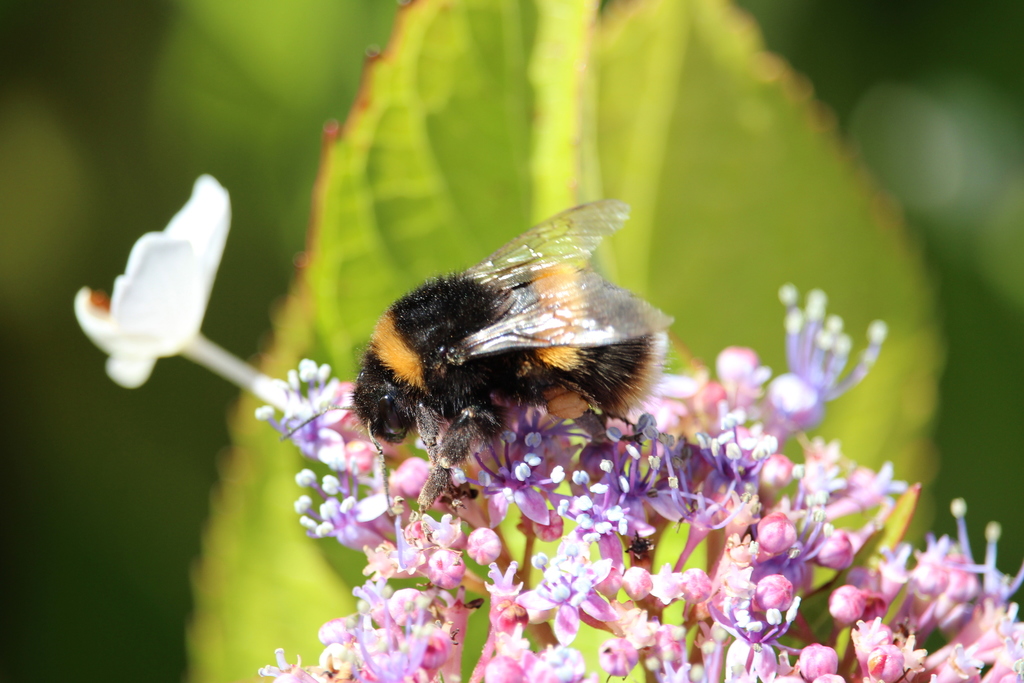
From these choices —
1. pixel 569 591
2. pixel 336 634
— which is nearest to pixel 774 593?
pixel 569 591

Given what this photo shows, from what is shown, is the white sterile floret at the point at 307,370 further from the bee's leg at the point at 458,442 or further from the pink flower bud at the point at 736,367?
the pink flower bud at the point at 736,367

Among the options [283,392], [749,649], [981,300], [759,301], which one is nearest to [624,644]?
[749,649]

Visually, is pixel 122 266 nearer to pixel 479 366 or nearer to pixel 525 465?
pixel 479 366

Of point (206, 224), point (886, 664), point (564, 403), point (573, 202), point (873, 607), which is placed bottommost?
point (886, 664)

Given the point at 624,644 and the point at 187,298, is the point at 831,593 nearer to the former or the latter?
the point at 624,644

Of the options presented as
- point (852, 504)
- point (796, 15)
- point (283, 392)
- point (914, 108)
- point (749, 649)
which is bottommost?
point (749, 649)

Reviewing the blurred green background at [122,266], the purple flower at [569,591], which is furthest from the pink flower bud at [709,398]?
the blurred green background at [122,266]
